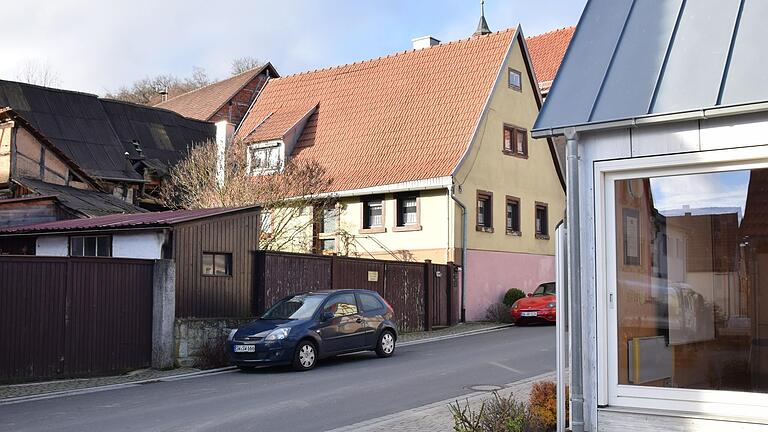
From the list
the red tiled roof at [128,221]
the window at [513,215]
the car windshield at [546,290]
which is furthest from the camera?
the window at [513,215]

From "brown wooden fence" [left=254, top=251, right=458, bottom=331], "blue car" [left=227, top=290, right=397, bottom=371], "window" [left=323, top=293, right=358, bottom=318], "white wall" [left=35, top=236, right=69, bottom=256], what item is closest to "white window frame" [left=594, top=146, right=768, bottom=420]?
"blue car" [left=227, top=290, right=397, bottom=371]

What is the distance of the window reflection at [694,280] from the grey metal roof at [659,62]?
769 mm

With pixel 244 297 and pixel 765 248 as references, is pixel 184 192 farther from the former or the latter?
pixel 765 248

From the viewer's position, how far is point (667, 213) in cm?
859

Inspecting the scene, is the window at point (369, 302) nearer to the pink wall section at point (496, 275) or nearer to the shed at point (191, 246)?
the shed at point (191, 246)

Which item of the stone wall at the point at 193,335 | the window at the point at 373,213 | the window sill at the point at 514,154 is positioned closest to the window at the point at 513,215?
the window sill at the point at 514,154

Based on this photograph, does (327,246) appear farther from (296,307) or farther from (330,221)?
(296,307)

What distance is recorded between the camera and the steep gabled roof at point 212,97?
44875mm

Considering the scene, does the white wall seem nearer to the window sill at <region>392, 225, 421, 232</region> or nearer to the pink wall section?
the window sill at <region>392, 225, 421, 232</region>

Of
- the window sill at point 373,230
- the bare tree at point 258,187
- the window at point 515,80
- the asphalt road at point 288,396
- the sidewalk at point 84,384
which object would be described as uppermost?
the window at point 515,80

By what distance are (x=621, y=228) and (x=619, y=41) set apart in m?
1.95

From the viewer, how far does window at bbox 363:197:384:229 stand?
31.4 m

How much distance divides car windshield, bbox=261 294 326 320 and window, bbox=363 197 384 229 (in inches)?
543

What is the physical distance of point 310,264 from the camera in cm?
2186
